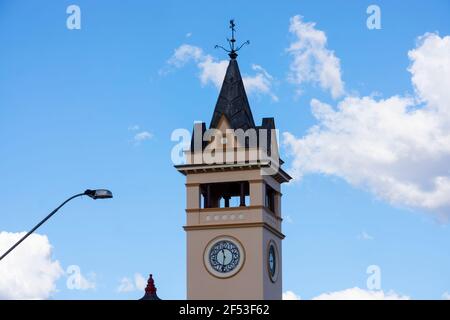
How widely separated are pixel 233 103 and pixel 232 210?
259 inches

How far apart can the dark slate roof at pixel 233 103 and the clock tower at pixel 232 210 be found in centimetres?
6

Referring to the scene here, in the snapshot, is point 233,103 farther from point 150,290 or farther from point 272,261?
point 150,290

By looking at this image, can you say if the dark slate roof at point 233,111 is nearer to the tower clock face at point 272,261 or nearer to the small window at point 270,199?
the small window at point 270,199

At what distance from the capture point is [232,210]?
66.6 m

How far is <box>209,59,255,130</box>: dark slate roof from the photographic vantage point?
68.3 meters

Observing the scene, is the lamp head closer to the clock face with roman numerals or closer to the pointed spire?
the pointed spire

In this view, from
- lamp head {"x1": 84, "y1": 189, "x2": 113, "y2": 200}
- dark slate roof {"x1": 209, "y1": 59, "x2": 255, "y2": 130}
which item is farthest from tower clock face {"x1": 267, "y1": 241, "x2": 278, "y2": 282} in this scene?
lamp head {"x1": 84, "y1": 189, "x2": 113, "y2": 200}

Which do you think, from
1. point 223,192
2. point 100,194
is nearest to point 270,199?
point 223,192
